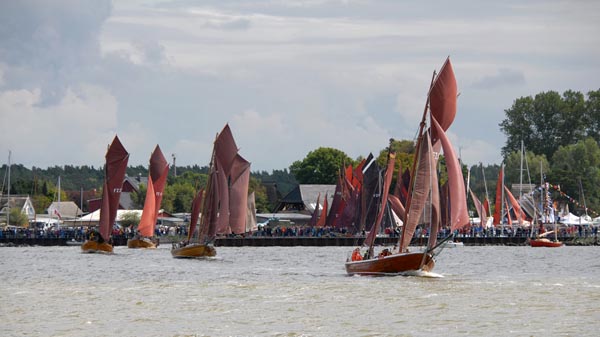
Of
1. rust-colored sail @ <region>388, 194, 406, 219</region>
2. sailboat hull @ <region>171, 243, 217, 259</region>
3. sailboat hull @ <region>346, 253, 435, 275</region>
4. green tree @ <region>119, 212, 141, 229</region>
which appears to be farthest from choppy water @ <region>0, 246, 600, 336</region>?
green tree @ <region>119, 212, 141, 229</region>

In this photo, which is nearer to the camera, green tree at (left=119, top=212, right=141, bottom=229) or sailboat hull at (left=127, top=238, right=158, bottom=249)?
sailboat hull at (left=127, top=238, right=158, bottom=249)

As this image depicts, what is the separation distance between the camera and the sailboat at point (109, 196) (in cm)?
10294

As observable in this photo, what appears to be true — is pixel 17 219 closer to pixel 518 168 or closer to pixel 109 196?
pixel 109 196

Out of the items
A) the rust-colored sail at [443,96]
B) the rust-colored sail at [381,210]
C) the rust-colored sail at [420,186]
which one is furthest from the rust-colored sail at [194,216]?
the rust-colored sail at [443,96]

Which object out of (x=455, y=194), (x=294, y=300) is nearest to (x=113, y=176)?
(x=455, y=194)

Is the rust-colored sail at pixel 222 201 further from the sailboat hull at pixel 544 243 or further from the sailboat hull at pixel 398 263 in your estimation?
the sailboat hull at pixel 544 243

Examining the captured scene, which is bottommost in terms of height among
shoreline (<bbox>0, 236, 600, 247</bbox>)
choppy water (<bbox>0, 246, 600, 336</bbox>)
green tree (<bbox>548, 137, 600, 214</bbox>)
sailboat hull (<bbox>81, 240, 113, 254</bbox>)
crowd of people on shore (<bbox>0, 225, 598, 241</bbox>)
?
choppy water (<bbox>0, 246, 600, 336</bbox>)

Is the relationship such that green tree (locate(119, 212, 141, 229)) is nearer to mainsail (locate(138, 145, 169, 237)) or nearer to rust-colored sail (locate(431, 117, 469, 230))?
mainsail (locate(138, 145, 169, 237))

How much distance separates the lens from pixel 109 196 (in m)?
104

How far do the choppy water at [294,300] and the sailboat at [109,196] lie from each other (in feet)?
69.8

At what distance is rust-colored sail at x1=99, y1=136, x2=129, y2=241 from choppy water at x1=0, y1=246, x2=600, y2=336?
22.1 m

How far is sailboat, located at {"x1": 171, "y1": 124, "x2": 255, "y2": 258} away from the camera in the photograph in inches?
3543

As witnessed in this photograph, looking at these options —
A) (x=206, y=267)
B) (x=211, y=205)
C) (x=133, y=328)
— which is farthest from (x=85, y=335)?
(x=211, y=205)

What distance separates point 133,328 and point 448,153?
21.1 m
